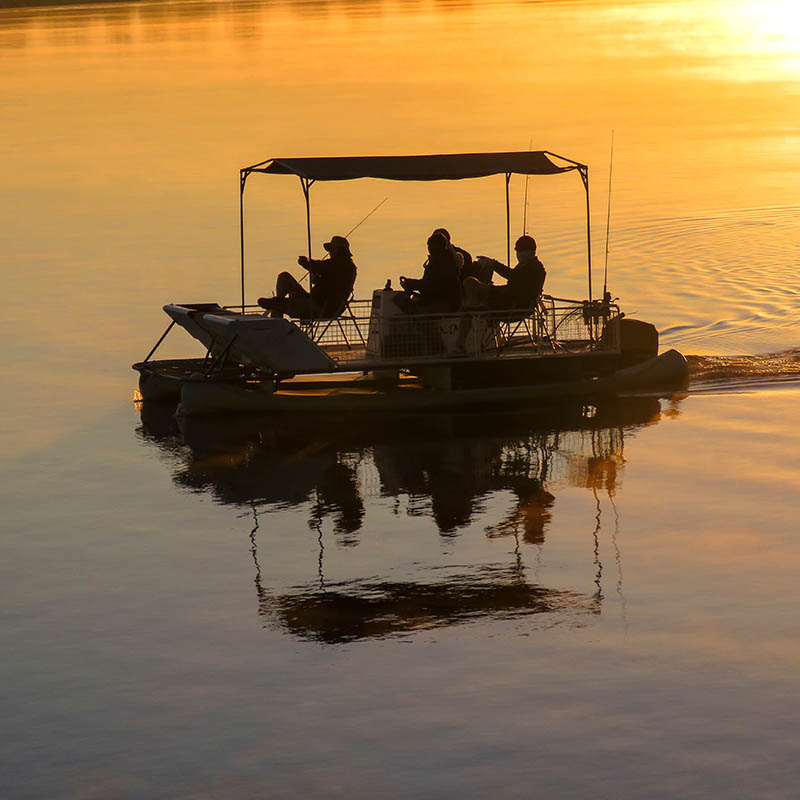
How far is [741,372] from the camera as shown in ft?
69.9

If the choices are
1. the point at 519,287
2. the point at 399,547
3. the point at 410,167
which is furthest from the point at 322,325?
→ the point at 399,547

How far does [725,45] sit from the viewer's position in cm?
8350

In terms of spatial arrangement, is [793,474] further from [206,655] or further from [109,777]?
[109,777]

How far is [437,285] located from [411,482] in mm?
3374

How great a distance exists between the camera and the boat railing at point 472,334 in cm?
1886

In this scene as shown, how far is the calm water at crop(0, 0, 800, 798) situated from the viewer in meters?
10.1

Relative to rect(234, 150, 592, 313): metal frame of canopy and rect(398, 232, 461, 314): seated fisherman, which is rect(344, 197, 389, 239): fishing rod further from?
rect(398, 232, 461, 314): seated fisherman

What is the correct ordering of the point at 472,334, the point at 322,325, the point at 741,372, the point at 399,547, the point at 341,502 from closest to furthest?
1. the point at 399,547
2. the point at 341,502
3. the point at 472,334
4. the point at 322,325
5. the point at 741,372

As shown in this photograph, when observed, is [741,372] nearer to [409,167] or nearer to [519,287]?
[519,287]

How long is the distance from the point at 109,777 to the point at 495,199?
97.7ft

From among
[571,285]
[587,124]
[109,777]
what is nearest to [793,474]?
[109,777]

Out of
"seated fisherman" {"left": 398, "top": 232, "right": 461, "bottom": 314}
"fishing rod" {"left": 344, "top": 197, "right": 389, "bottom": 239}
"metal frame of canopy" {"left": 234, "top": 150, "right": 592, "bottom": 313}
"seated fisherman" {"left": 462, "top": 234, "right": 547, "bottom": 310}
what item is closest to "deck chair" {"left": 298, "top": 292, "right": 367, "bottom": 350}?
"seated fisherman" {"left": 398, "top": 232, "right": 461, "bottom": 314}

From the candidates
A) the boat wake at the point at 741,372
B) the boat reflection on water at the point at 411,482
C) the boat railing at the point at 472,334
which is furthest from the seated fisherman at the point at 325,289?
the boat wake at the point at 741,372

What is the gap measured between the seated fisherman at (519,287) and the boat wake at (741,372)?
2849 mm
